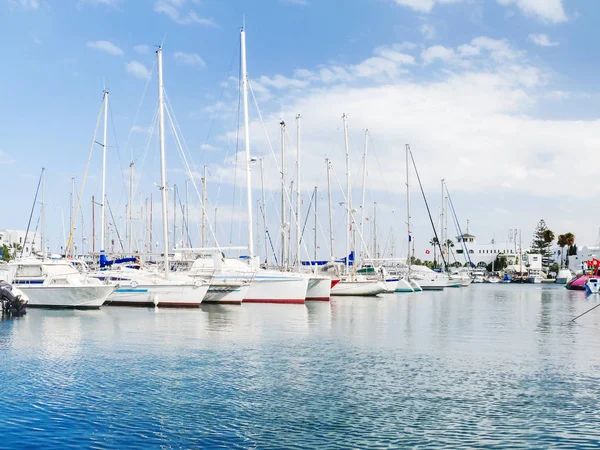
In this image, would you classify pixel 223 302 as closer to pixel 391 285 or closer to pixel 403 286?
pixel 391 285

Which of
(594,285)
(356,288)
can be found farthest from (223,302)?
(594,285)

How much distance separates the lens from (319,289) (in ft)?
196

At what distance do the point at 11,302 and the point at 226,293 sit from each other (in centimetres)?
1525

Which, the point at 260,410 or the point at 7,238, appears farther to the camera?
the point at 7,238

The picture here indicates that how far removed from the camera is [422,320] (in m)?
43.1

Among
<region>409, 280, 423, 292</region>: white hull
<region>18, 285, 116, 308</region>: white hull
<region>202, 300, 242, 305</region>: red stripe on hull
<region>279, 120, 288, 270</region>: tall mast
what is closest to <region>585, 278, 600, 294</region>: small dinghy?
<region>409, 280, 423, 292</region>: white hull

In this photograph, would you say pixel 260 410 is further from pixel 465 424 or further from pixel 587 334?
pixel 587 334

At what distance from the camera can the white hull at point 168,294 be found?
47.0m

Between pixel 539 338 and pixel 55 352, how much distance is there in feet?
73.5

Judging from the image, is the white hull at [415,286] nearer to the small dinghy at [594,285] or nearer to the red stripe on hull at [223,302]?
the small dinghy at [594,285]

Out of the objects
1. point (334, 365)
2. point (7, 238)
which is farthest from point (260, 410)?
point (7, 238)

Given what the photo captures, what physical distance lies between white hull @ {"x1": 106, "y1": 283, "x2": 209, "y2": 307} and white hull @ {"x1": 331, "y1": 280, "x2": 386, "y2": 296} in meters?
23.8

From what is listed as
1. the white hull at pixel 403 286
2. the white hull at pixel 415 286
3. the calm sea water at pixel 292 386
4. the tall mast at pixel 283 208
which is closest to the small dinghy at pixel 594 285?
the white hull at pixel 415 286

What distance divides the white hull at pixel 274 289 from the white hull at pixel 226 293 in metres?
0.92
